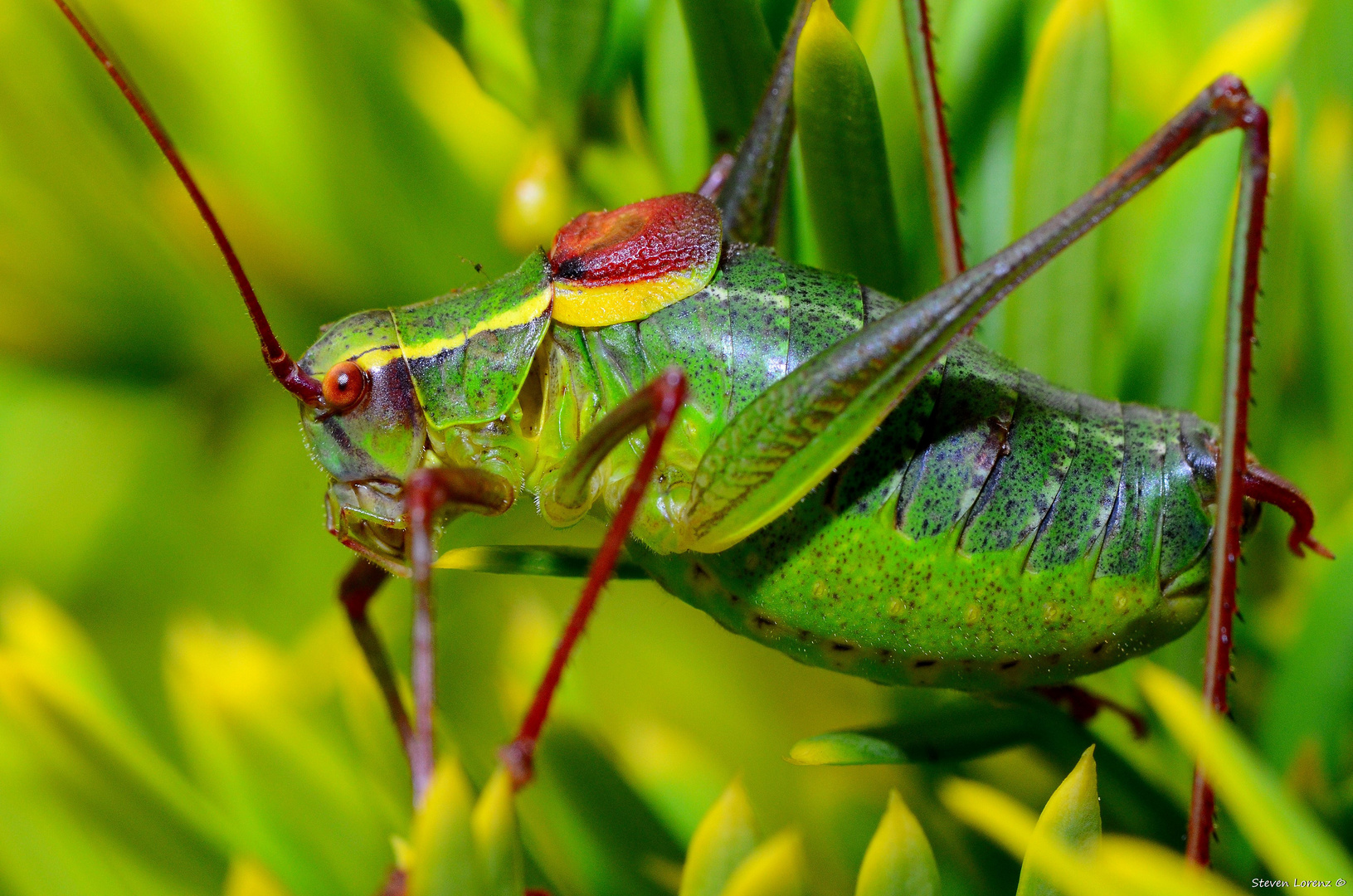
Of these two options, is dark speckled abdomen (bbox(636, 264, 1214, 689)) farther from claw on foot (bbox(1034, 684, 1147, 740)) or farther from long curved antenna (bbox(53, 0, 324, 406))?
long curved antenna (bbox(53, 0, 324, 406))

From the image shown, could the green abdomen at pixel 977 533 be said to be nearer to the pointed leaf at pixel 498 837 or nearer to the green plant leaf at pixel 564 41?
the green plant leaf at pixel 564 41

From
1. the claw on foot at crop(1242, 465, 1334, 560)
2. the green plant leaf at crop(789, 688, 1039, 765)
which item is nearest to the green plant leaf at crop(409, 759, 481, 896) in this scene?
the green plant leaf at crop(789, 688, 1039, 765)

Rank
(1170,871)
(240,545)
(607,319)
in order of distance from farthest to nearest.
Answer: (240,545), (607,319), (1170,871)

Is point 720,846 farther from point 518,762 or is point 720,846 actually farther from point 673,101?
point 673,101

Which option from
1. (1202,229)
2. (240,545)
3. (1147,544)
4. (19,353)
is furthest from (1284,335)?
(19,353)

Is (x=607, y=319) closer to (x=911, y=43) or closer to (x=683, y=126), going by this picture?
(x=683, y=126)
